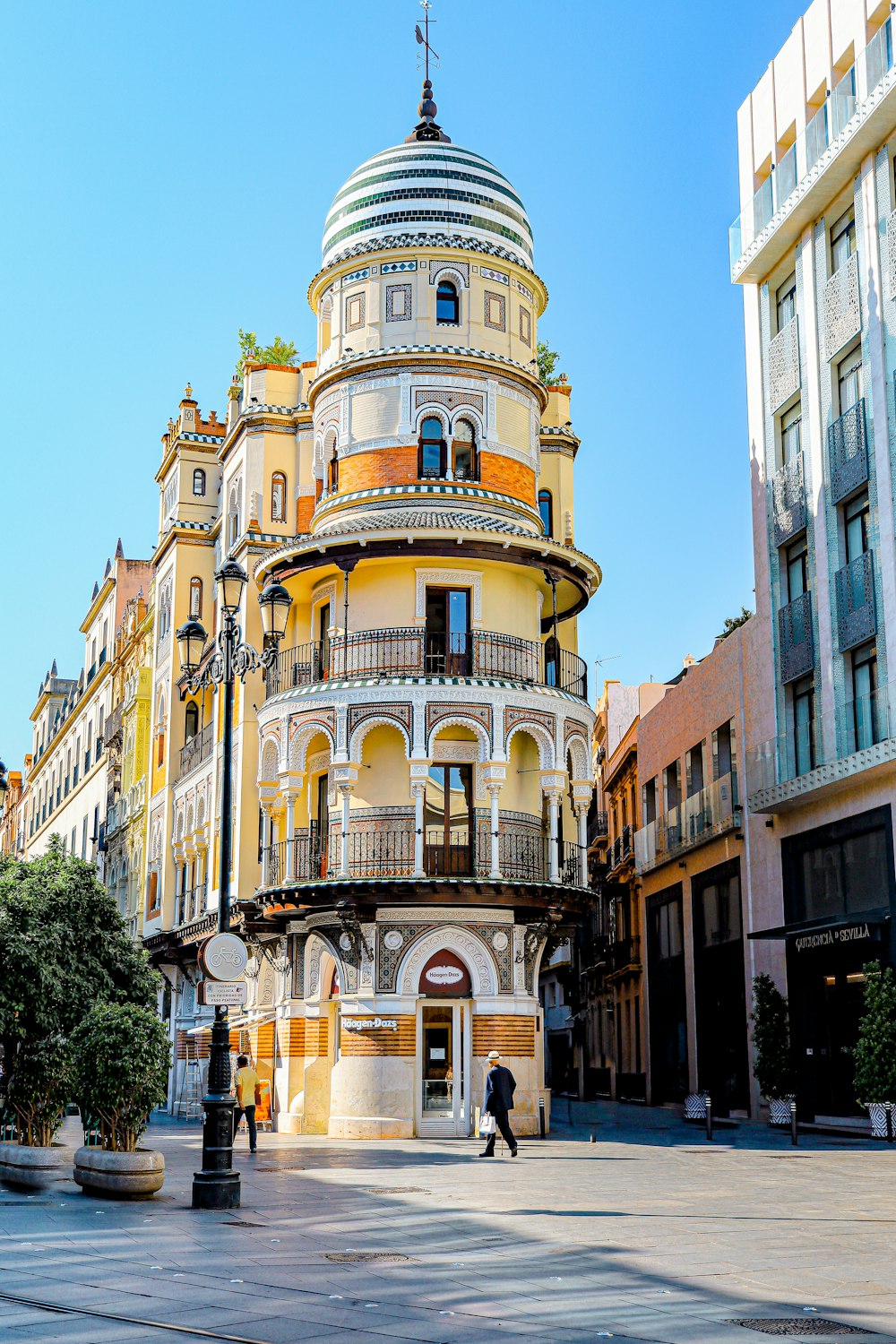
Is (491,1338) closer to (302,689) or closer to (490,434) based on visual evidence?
(302,689)

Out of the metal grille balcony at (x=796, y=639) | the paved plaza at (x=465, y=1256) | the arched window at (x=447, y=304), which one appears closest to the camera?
the paved plaza at (x=465, y=1256)

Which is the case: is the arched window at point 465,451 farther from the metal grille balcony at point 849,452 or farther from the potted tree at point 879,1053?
the potted tree at point 879,1053

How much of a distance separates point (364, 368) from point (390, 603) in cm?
594

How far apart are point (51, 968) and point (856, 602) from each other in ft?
53.5

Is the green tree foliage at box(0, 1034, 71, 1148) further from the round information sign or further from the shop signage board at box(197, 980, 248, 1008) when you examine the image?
the round information sign

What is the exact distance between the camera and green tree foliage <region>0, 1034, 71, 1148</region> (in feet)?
69.1

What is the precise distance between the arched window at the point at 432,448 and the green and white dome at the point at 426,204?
4308 millimetres

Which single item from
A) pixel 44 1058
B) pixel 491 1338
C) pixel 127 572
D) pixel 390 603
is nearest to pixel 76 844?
pixel 127 572

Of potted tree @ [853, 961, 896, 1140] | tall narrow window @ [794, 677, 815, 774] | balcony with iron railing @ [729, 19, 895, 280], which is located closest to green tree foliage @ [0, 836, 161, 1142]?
potted tree @ [853, 961, 896, 1140]

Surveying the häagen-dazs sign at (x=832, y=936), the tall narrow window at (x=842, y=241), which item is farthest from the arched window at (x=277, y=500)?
the häagen-dazs sign at (x=832, y=936)

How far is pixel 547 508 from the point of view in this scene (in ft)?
134

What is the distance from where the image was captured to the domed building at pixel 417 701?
3173 centimetres

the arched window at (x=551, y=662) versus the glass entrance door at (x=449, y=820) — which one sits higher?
the arched window at (x=551, y=662)

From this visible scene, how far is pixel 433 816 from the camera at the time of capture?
32.9m
